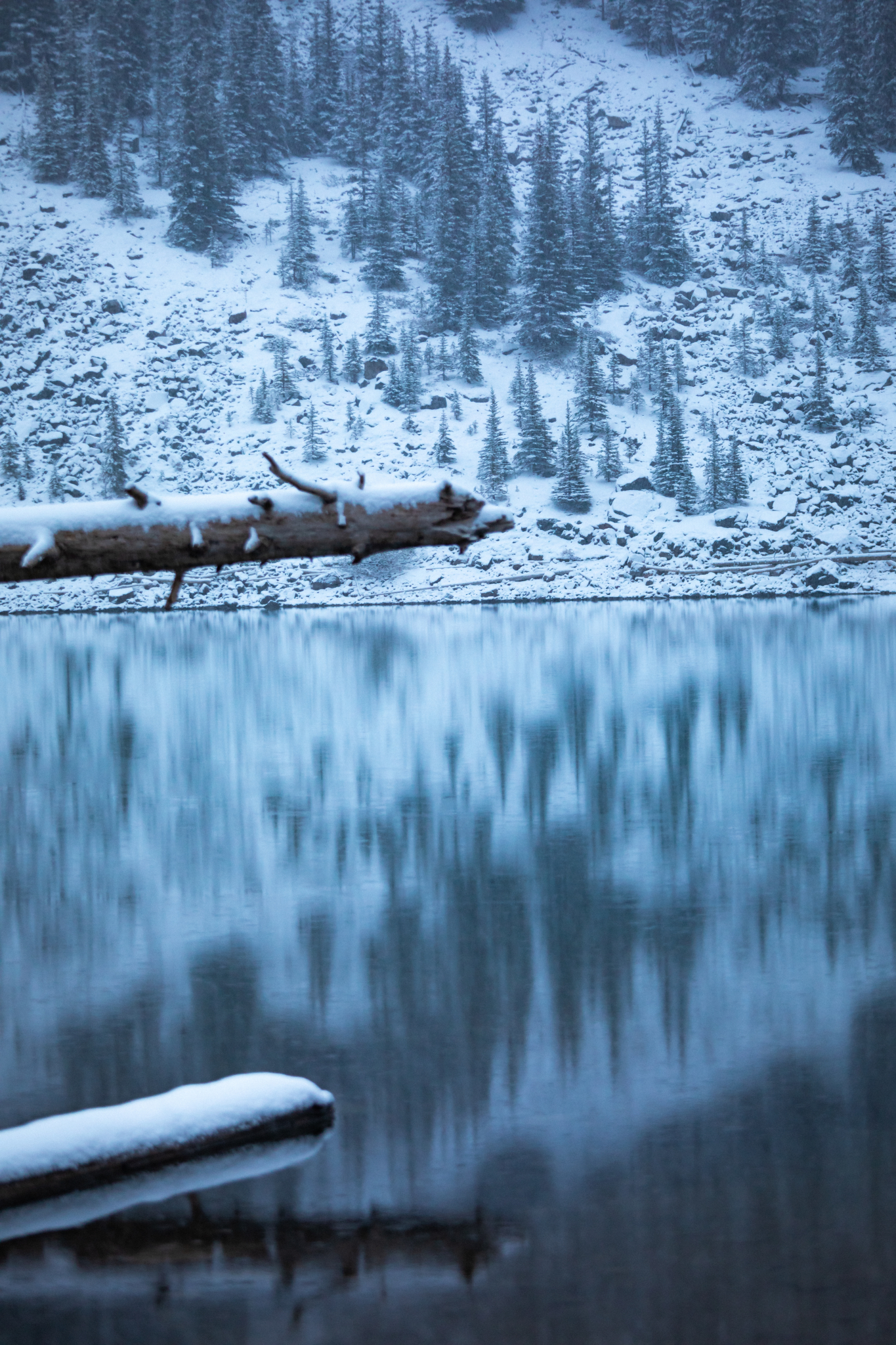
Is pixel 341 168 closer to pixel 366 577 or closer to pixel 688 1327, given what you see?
pixel 366 577

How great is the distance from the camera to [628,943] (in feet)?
36.1

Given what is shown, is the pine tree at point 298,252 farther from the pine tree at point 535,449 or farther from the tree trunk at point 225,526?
the tree trunk at point 225,526

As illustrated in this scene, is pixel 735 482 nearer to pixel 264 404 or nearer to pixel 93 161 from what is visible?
pixel 264 404

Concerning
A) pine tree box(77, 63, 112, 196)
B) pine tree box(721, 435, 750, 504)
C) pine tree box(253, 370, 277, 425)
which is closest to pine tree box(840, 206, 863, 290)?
pine tree box(721, 435, 750, 504)

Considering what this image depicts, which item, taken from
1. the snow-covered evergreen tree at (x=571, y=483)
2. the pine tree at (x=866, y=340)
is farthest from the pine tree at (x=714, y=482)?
the pine tree at (x=866, y=340)

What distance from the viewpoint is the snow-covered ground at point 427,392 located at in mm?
64312

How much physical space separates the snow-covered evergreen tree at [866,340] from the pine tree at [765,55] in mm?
38866

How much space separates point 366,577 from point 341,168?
46428mm

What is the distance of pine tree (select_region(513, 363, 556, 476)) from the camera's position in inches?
2795

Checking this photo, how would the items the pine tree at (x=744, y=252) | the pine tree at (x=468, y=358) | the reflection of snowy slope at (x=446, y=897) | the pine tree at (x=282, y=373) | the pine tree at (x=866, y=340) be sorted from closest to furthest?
the reflection of snowy slope at (x=446, y=897)
the pine tree at (x=866, y=340)
the pine tree at (x=282, y=373)
the pine tree at (x=468, y=358)
the pine tree at (x=744, y=252)

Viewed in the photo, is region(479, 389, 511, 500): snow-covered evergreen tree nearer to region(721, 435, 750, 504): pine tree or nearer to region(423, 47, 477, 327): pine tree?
region(721, 435, 750, 504): pine tree

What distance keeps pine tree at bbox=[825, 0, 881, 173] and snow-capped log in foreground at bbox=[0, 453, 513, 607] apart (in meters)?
99.1

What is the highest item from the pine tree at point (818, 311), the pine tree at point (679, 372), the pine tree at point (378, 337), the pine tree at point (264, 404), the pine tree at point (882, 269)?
the pine tree at point (882, 269)

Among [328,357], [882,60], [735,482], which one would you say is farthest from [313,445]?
[882,60]
